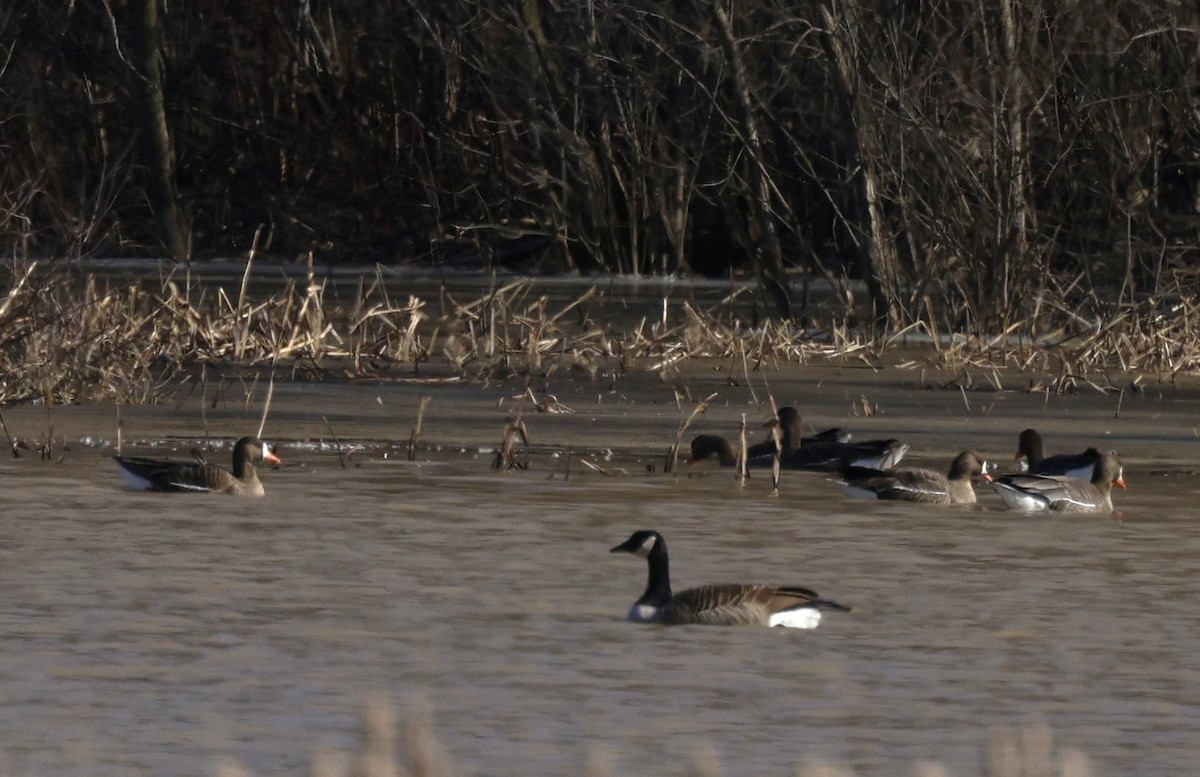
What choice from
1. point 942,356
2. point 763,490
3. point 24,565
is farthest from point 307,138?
point 24,565

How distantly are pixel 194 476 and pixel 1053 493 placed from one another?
3.58 m

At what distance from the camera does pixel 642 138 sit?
27922mm

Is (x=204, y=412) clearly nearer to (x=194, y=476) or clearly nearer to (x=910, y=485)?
(x=194, y=476)

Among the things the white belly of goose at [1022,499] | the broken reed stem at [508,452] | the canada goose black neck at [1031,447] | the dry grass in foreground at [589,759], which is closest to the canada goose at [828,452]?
the canada goose black neck at [1031,447]

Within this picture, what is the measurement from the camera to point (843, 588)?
8.98 meters

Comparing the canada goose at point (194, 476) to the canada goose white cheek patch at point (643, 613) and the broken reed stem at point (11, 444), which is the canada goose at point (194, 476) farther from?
the canada goose white cheek patch at point (643, 613)

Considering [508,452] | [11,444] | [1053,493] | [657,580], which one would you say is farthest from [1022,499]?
[11,444]

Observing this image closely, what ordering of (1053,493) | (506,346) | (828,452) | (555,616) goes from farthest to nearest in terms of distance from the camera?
1. (506,346)
2. (828,452)
3. (1053,493)
4. (555,616)

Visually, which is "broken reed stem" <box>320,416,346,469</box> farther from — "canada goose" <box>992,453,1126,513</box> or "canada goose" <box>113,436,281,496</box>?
"canada goose" <box>992,453,1126,513</box>

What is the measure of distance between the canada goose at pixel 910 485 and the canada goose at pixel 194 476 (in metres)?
2.51

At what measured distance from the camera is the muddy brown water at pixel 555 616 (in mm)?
6539

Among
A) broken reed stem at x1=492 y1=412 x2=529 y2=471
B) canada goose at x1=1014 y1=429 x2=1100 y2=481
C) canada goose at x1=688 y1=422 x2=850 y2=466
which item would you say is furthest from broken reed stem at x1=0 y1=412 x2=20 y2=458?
canada goose at x1=1014 y1=429 x2=1100 y2=481

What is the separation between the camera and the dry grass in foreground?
4945 mm

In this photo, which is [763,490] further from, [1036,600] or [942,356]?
[942,356]
